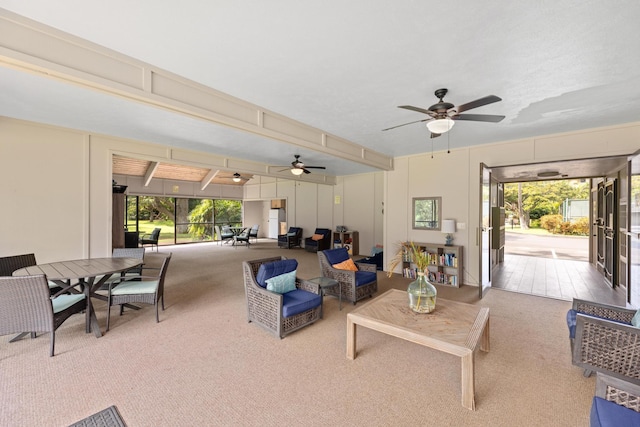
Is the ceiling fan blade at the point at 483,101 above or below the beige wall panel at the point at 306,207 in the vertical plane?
above

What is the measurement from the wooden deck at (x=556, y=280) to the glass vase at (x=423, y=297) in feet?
11.2

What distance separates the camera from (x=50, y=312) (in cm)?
263

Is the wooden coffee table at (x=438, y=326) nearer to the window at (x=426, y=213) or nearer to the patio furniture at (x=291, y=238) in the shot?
the window at (x=426, y=213)

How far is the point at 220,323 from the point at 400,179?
16.1 feet

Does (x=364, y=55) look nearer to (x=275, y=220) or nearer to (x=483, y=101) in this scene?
(x=483, y=101)

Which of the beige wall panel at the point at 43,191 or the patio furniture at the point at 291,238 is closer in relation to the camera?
the beige wall panel at the point at 43,191

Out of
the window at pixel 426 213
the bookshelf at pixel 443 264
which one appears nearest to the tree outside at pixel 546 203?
the window at pixel 426 213

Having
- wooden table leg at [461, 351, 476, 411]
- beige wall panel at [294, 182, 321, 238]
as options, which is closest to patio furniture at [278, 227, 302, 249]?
beige wall panel at [294, 182, 321, 238]

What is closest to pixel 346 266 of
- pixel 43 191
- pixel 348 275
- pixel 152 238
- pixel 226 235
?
pixel 348 275

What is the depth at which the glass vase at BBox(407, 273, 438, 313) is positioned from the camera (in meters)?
2.71

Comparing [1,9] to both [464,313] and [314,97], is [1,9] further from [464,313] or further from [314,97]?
[464,313]

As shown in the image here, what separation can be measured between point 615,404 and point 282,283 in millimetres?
2948

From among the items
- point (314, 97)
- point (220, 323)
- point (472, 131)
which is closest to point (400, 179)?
point (472, 131)

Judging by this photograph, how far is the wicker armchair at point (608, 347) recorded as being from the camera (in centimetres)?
198
